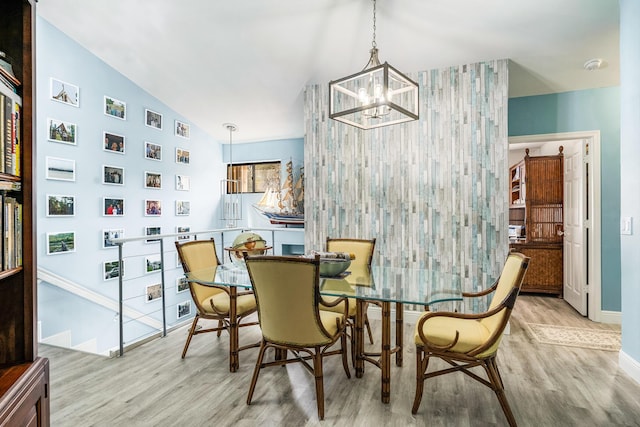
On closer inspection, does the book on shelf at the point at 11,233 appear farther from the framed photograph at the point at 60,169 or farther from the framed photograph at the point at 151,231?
the framed photograph at the point at 151,231

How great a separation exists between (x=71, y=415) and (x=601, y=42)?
15.9 ft

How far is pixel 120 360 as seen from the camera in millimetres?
2768

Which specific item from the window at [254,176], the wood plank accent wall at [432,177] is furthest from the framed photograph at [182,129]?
the wood plank accent wall at [432,177]

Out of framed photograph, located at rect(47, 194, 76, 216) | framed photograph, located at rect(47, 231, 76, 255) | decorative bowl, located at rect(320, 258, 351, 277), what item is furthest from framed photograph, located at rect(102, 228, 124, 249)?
decorative bowl, located at rect(320, 258, 351, 277)

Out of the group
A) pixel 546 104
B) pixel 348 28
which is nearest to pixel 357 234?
pixel 348 28

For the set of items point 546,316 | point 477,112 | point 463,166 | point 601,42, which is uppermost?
point 601,42

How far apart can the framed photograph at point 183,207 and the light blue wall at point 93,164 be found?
0.08 meters

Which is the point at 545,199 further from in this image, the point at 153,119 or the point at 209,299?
the point at 153,119

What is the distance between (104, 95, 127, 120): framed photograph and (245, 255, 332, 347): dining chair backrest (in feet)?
12.5

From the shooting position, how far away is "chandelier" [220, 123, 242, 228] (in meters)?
6.56

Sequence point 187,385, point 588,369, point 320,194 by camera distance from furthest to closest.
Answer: point 320,194
point 588,369
point 187,385

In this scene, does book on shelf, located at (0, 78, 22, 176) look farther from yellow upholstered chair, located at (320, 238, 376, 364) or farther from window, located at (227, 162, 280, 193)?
window, located at (227, 162, 280, 193)

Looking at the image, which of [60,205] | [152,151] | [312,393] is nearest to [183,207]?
[152,151]

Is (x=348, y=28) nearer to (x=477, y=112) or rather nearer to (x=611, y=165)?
(x=477, y=112)
